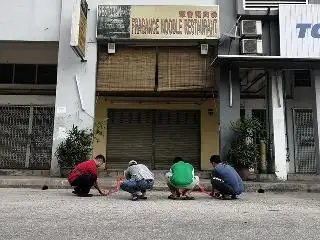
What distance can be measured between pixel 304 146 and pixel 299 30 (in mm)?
4881

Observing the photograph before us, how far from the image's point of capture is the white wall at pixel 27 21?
13.7 m

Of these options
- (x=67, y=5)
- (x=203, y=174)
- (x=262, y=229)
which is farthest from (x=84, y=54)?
(x=262, y=229)

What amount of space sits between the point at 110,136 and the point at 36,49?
4315mm

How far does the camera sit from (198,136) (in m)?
16.3

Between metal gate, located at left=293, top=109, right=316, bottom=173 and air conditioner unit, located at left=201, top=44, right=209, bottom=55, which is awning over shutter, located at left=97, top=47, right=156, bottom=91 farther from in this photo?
metal gate, located at left=293, top=109, right=316, bottom=173

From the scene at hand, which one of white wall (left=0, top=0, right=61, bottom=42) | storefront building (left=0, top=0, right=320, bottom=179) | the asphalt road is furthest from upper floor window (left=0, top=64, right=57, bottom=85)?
the asphalt road

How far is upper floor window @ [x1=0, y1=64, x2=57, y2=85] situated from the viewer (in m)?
16.2

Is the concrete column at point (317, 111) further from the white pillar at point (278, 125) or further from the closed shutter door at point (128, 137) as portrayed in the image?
the closed shutter door at point (128, 137)

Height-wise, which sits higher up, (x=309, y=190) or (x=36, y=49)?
(x=36, y=49)

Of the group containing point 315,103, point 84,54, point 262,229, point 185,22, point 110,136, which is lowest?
point 262,229

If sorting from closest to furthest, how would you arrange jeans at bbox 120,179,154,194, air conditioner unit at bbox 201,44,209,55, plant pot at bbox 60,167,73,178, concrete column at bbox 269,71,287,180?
jeans at bbox 120,179,154,194 → plant pot at bbox 60,167,73,178 → concrete column at bbox 269,71,287,180 → air conditioner unit at bbox 201,44,209,55

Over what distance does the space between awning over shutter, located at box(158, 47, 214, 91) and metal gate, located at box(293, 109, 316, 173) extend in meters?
4.61

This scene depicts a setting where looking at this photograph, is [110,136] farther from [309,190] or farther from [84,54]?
[309,190]

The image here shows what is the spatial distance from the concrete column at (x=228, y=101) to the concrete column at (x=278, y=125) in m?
1.15
